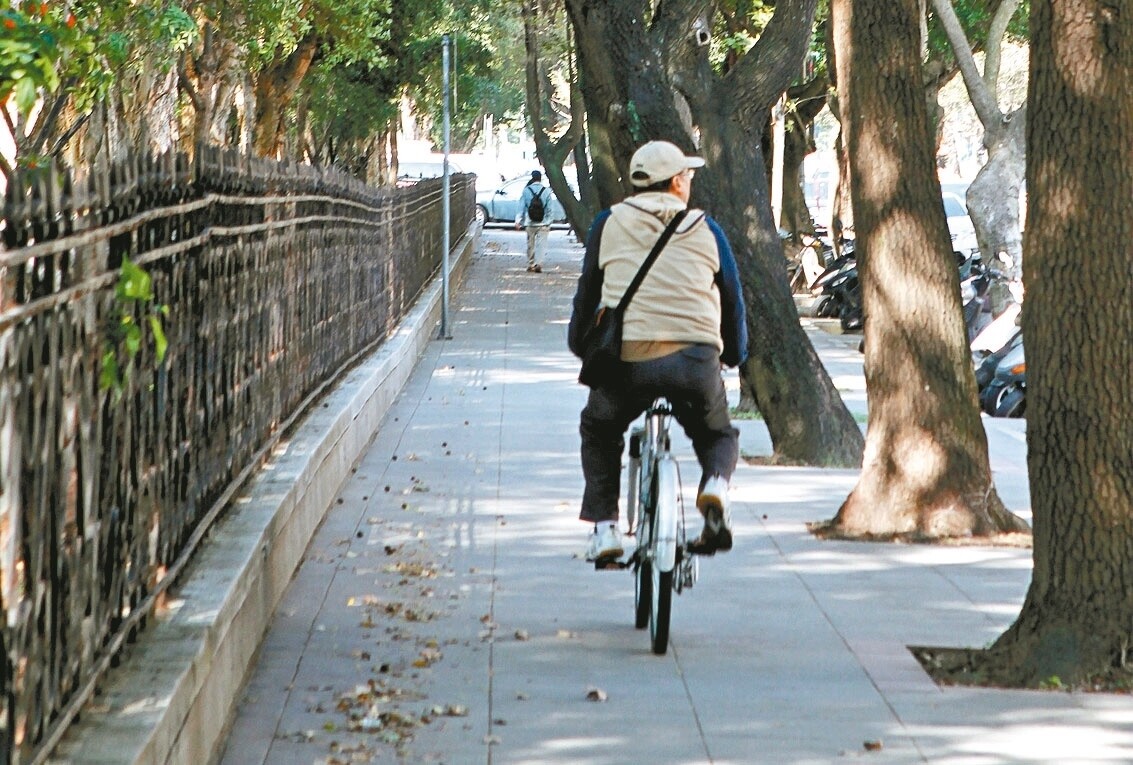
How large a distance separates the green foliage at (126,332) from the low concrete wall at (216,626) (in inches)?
29.6

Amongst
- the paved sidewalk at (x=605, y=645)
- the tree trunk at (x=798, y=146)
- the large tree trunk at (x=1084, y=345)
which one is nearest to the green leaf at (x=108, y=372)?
the paved sidewalk at (x=605, y=645)

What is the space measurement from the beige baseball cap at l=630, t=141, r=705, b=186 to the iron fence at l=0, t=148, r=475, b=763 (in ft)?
5.18

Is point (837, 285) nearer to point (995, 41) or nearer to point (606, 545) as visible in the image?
point (995, 41)

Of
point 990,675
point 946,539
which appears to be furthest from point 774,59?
point 990,675

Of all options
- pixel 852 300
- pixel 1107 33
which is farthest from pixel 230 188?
pixel 852 300

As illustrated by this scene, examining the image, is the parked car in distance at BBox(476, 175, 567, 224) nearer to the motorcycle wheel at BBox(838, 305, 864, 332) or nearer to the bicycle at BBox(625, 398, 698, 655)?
the motorcycle wheel at BBox(838, 305, 864, 332)

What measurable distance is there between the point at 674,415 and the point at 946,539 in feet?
8.83

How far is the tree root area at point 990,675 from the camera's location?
6.36 metres

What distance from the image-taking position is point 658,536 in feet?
22.1

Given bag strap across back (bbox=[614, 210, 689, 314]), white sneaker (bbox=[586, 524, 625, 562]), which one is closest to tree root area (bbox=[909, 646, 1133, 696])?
white sneaker (bbox=[586, 524, 625, 562])

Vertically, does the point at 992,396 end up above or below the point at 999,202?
below

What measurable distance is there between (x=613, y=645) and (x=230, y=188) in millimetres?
2470

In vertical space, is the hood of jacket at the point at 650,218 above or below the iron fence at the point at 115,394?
above

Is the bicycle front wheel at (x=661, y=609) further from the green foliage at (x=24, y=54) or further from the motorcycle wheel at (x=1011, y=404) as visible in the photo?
the motorcycle wheel at (x=1011, y=404)
